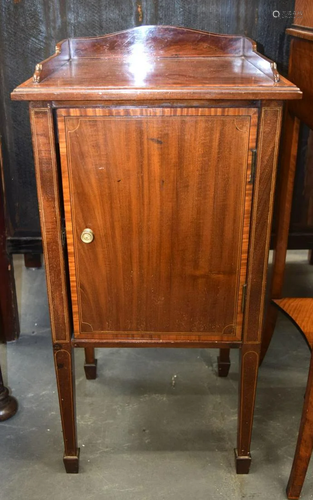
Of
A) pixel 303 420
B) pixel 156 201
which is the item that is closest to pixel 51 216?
pixel 156 201

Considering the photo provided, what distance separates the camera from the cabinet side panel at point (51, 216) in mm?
1125

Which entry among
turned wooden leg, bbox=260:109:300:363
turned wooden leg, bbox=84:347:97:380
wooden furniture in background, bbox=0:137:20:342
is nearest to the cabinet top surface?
turned wooden leg, bbox=260:109:300:363

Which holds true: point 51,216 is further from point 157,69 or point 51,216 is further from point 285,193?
point 285,193

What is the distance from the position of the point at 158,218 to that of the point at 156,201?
1.6 inches

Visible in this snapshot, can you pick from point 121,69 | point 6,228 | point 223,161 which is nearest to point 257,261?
point 223,161

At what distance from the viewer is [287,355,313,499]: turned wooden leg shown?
133cm

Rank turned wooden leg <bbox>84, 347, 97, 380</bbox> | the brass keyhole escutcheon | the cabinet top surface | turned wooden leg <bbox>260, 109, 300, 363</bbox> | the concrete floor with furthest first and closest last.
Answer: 1. turned wooden leg <bbox>84, 347, 97, 380</bbox>
2. turned wooden leg <bbox>260, 109, 300, 363</bbox>
3. the concrete floor
4. the brass keyhole escutcheon
5. the cabinet top surface

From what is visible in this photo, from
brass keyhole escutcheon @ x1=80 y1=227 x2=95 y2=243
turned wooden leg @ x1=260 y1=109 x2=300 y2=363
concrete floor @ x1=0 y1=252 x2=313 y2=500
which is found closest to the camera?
brass keyhole escutcheon @ x1=80 y1=227 x2=95 y2=243

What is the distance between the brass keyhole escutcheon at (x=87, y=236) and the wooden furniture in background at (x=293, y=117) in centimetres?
63

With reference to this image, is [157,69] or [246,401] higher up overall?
[157,69]

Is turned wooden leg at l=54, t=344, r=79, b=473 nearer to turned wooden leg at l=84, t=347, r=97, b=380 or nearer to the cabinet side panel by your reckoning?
the cabinet side panel

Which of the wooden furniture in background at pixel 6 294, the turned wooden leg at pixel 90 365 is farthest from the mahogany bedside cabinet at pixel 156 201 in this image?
the wooden furniture in background at pixel 6 294

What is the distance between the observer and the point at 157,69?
4.56 ft

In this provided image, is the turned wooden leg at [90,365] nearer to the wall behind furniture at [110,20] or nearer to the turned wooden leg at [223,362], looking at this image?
the turned wooden leg at [223,362]
